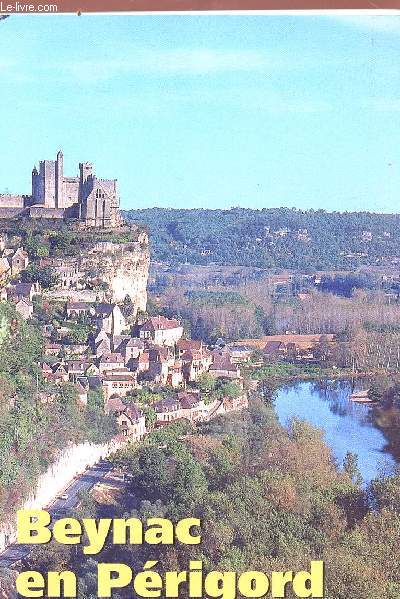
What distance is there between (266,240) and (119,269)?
271 inches

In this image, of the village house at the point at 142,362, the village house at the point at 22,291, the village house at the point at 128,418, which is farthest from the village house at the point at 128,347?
the village house at the point at 22,291

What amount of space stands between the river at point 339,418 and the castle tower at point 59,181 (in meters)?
3.31

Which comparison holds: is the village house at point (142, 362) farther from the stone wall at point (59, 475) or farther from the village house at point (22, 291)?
the stone wall at point (59, 475)

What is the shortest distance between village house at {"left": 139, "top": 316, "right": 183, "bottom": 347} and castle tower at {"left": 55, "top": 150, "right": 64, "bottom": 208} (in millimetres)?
1765

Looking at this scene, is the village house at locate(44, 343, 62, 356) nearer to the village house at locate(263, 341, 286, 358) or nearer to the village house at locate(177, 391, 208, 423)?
the village house at locate(177, 391, 208, 423)

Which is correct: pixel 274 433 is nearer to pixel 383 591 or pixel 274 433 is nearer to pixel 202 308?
pixel 383 591

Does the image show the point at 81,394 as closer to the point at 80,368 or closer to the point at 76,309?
the point at 80,368

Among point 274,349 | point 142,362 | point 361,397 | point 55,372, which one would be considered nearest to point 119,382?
point 142,362

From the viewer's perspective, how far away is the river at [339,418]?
7273mm

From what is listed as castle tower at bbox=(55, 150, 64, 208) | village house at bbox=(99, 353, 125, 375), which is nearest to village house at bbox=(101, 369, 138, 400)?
village house at bbox=(99, 353, 125, 375)

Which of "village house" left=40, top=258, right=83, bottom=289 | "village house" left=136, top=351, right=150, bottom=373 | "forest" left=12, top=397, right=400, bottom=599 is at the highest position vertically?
"village house" left=40, top=258, right=83, bottom=289

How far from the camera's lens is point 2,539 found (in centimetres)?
608

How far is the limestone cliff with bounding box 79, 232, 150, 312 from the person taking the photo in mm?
10637

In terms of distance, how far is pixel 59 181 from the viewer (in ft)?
35.6
